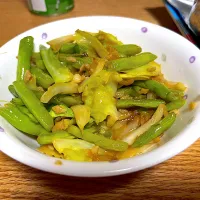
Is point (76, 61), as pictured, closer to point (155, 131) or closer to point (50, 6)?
point (155, 131)

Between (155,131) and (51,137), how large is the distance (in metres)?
0.22

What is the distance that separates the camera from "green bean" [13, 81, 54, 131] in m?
0.76

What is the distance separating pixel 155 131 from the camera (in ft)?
2.44

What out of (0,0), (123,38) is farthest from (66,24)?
(0,0)

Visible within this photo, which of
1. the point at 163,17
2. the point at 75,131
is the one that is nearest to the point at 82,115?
the point at 75,131

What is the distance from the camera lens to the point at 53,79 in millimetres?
814

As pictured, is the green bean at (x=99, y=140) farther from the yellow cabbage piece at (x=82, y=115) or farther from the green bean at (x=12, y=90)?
the green bean at (x=12, y=90)

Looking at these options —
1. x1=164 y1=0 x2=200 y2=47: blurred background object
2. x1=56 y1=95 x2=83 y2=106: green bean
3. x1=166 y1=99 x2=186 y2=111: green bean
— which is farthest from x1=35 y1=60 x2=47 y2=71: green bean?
x1=164 y1=0 x2=200 y2=47: blurred background object

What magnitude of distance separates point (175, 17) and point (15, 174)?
71 cm

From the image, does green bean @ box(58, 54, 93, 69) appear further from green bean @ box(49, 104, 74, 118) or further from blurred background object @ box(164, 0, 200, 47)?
blurred background object @ box(164, 0, 200, 47)

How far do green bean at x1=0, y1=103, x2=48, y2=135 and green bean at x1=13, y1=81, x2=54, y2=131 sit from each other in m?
0.02

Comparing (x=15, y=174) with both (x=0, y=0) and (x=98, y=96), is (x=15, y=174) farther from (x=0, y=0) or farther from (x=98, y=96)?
(x=0, y=0)

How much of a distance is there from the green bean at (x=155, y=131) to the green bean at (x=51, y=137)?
0.47ft

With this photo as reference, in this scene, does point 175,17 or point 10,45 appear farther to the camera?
point 175,17
